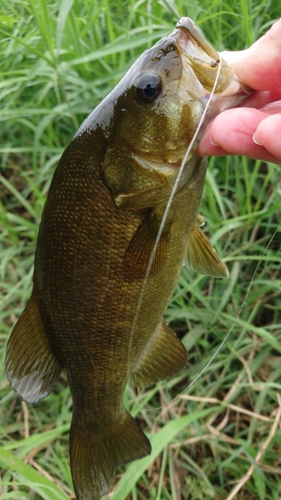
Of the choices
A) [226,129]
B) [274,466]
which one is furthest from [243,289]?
[226,129]

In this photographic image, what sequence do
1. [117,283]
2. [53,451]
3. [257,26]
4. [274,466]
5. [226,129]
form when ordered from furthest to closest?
[257,26], [53,451], [274,466], [117,283], [226,129]

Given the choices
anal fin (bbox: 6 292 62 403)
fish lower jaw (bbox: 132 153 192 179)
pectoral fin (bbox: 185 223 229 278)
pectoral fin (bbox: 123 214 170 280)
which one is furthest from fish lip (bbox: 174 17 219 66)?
anal fin (bbox: 6 292 62 403)

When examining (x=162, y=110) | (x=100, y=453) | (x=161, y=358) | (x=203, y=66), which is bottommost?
(x=100, y=453)

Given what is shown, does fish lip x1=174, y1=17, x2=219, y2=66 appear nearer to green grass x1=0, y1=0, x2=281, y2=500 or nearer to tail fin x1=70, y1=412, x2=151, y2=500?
green grass x1=0, y1=0, x2=281, y2=500

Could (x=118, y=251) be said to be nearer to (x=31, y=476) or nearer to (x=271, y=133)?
(x=271, y=133)

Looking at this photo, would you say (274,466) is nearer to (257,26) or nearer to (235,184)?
(235,184)

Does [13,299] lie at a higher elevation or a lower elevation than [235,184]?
lower

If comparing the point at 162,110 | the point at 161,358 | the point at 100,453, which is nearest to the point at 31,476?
the point at 100,453
